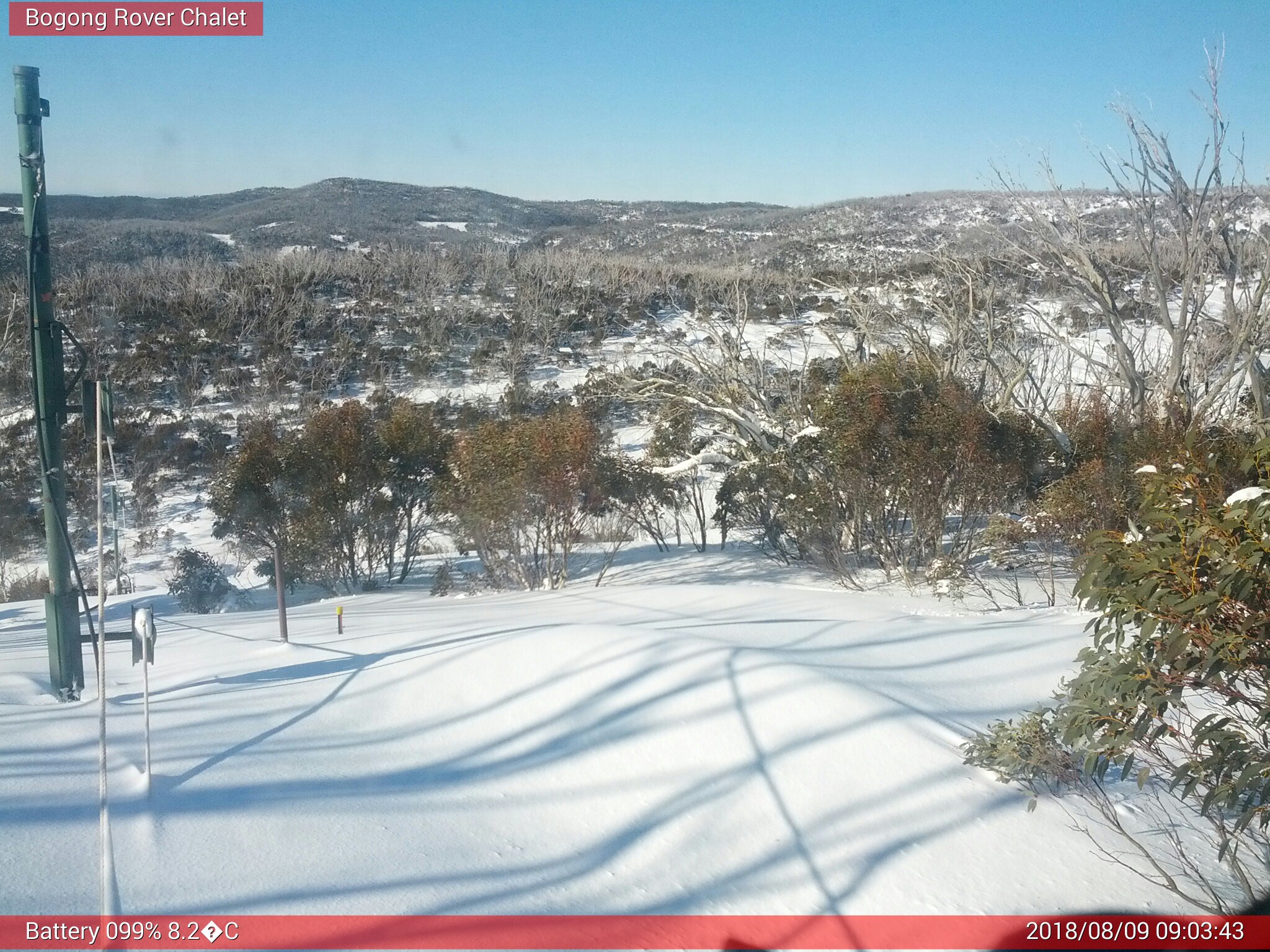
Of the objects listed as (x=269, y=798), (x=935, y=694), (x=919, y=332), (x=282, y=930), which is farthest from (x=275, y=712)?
(x=919, y=332)

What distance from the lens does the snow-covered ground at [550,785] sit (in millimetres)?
3209

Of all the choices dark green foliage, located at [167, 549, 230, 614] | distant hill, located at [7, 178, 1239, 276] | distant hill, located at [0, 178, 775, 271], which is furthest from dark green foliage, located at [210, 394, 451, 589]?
distant hill, located at [7, 178, 1239, 276]

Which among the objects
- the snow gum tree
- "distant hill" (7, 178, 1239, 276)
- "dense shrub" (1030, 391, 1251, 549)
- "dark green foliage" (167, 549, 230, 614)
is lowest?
"dark green foliage" (167, 549, 230, 614)

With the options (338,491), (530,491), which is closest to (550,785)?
(530,491)

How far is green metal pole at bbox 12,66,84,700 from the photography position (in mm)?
5152

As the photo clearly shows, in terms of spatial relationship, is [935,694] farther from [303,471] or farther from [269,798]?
[303,471]

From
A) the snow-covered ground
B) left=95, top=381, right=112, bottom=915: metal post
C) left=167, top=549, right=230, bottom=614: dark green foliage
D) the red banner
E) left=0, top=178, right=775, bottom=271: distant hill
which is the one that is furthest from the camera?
left=0, top=178, right=775, bottom=271: distant hill

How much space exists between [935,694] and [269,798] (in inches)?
137

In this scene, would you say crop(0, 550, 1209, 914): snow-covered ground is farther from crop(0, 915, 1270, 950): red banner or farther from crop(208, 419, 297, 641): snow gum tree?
crop(208, 419, 297, 641): snow gum tree

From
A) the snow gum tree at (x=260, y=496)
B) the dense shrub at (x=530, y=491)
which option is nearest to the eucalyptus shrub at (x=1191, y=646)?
the dense shrub at (x=530, y=491)

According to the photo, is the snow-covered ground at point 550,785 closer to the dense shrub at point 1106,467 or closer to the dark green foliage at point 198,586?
the dense shrub at point 1106,467

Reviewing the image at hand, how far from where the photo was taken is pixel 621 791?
3.95 metres

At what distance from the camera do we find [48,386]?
5.40 meters

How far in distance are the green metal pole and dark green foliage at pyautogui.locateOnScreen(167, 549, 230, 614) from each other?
9.11 m
